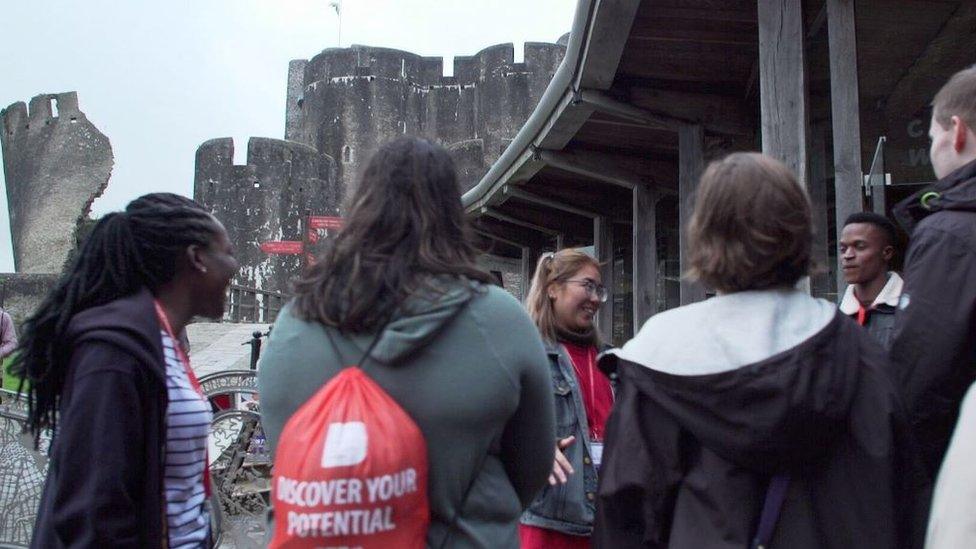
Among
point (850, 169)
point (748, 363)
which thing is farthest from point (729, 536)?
point (850, 169)

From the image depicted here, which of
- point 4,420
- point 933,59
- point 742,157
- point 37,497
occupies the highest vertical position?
point 933,59

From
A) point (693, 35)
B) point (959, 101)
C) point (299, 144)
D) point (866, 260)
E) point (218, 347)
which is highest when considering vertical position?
point (299, 144)

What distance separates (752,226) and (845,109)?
2493mm

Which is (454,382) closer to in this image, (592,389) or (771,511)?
(771,511)

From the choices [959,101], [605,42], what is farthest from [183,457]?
[605,42]

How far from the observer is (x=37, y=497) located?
11.0 feet

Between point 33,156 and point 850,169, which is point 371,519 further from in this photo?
point 33,156

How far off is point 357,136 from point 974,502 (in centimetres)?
3749

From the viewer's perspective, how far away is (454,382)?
1445mm

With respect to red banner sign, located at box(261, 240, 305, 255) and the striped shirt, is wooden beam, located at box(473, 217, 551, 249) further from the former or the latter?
red banner sign, located at box(261, 240, 305, 255)

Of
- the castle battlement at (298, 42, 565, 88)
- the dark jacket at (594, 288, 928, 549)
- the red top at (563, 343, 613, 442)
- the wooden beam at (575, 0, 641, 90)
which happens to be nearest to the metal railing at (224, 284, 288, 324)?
the castle battlement at (298, 42, 565, 88)

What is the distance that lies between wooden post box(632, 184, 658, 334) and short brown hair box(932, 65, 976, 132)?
5.02 m

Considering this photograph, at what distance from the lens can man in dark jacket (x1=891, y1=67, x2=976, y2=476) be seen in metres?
1.49

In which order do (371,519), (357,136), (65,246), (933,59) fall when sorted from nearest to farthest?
(371,519), (933,59), (65,246), (357,136)
